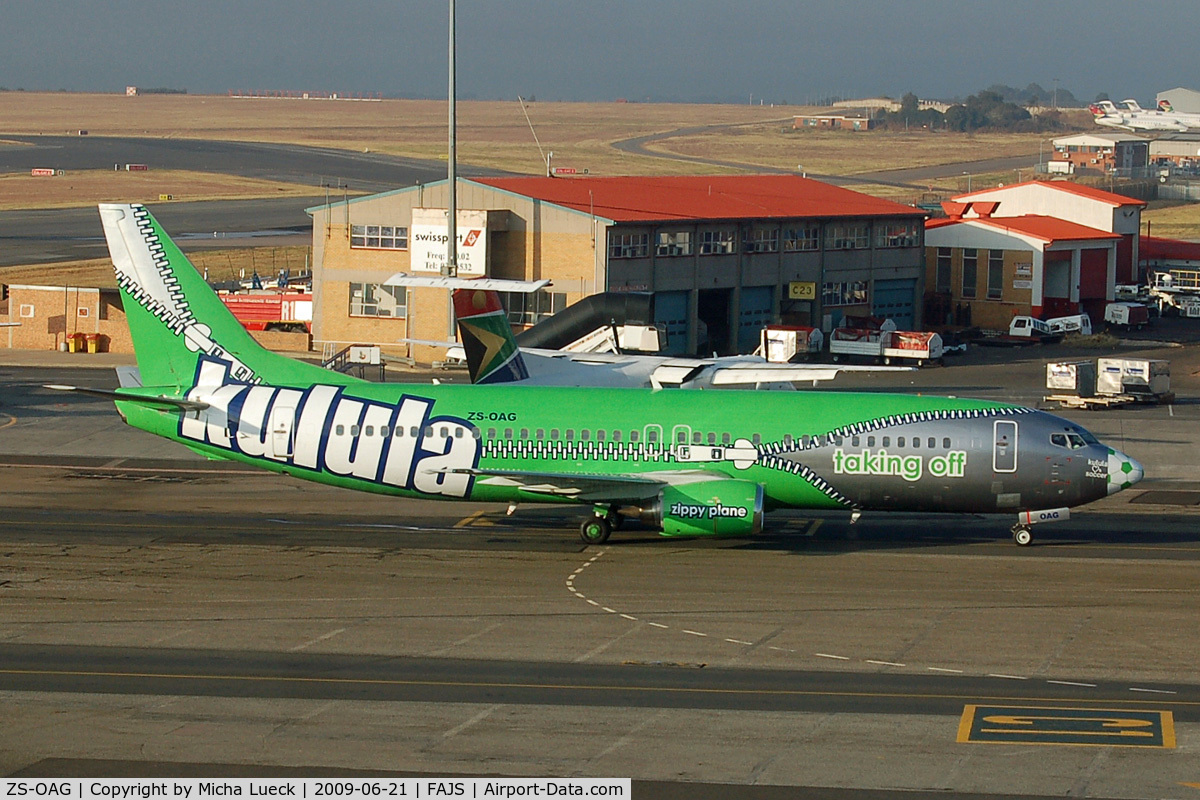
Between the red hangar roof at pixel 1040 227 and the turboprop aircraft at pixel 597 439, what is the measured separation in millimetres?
68442

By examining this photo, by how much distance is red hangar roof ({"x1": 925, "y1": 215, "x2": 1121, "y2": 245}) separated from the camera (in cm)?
10888

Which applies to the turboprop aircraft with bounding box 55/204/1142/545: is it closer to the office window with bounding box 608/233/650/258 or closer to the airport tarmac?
the airport tarmac

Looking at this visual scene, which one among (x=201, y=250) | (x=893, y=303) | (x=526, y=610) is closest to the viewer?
(x=526, y=610)

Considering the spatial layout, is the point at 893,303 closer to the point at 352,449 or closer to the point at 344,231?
the point at 344,231

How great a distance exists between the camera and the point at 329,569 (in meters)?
40.4

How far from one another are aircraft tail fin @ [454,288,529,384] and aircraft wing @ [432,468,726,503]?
12173 millimetres

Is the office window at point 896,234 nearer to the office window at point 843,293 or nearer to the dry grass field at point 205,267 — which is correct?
the office window at point 843,293

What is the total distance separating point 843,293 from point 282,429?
64.1 meters

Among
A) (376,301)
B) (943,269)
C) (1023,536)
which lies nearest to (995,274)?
(943,269)

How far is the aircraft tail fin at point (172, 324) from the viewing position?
4506 cm

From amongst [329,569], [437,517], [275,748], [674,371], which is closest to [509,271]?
[674,371]

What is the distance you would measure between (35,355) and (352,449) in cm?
5390

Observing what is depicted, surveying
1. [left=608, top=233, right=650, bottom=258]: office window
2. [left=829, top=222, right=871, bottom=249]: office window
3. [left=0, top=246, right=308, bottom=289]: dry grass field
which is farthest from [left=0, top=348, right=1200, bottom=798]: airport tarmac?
[left=0, top=246, right=308, bottom=289]: dry grass field

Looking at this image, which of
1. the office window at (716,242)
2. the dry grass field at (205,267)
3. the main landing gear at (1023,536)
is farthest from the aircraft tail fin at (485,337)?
the dry grass field at (205,267)
